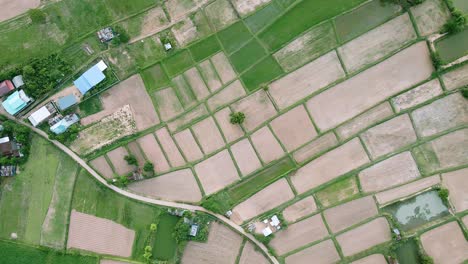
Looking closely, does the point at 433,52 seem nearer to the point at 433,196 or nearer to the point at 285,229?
the point at 433,196

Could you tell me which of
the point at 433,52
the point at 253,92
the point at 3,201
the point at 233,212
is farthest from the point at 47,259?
the point at 433,52

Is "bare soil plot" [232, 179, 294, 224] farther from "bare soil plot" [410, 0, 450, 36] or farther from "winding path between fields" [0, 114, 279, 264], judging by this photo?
"bare soil plot" [410, 0, 450, 36]

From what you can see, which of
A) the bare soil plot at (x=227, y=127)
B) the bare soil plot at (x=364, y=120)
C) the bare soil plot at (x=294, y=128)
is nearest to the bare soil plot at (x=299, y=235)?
the bare soil plot at (x=294, y=128)

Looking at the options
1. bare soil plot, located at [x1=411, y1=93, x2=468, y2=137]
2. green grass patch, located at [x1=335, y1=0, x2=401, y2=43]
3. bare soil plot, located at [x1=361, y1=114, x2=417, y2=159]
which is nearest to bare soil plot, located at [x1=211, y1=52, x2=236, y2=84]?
green grass patch, located at [x1=335, y1=0, x2=401, y2=43]

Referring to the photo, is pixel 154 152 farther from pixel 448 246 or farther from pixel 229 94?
pixel 448 246

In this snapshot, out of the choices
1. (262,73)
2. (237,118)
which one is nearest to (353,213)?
(237,118)

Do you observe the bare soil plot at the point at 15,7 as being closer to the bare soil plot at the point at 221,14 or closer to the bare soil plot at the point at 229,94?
the bare soil plot at the point at 221,14
